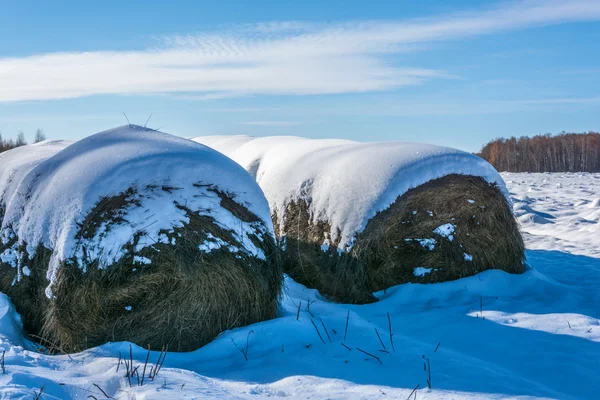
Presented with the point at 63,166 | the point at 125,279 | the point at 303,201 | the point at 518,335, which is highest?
the point at 63,166

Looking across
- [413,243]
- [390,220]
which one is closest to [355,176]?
[390,220]

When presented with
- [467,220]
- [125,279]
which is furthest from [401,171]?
[125,279]

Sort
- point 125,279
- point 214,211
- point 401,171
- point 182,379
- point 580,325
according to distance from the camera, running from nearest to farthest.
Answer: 1. point 182,379
2. point 125,279
3. point 214,211
4. point 580,325
5. point 401,171

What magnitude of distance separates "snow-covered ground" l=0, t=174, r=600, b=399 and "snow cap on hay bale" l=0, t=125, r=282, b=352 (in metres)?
0.23

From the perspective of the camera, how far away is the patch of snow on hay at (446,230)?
602 centimetres

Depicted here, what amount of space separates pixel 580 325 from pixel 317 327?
2.25m

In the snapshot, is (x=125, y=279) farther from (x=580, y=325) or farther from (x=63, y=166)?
(x=580, y=325)

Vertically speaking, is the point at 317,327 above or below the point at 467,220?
below

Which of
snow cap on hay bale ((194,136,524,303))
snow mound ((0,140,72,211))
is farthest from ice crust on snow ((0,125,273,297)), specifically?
snow cap on hay bale ((194,136,524,303))

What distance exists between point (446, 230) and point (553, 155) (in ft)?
137

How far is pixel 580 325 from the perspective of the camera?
4656mm

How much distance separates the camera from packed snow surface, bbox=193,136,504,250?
18.5ft

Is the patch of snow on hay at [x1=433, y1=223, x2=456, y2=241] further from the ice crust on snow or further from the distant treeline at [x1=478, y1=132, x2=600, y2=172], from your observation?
the distant treeline at [x1=478, y1=132, x2=600, y2=172]

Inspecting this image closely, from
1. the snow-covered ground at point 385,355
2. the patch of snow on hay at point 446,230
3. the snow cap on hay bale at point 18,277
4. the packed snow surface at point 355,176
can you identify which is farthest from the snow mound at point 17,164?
the patch of snow on hay at point 446,230
